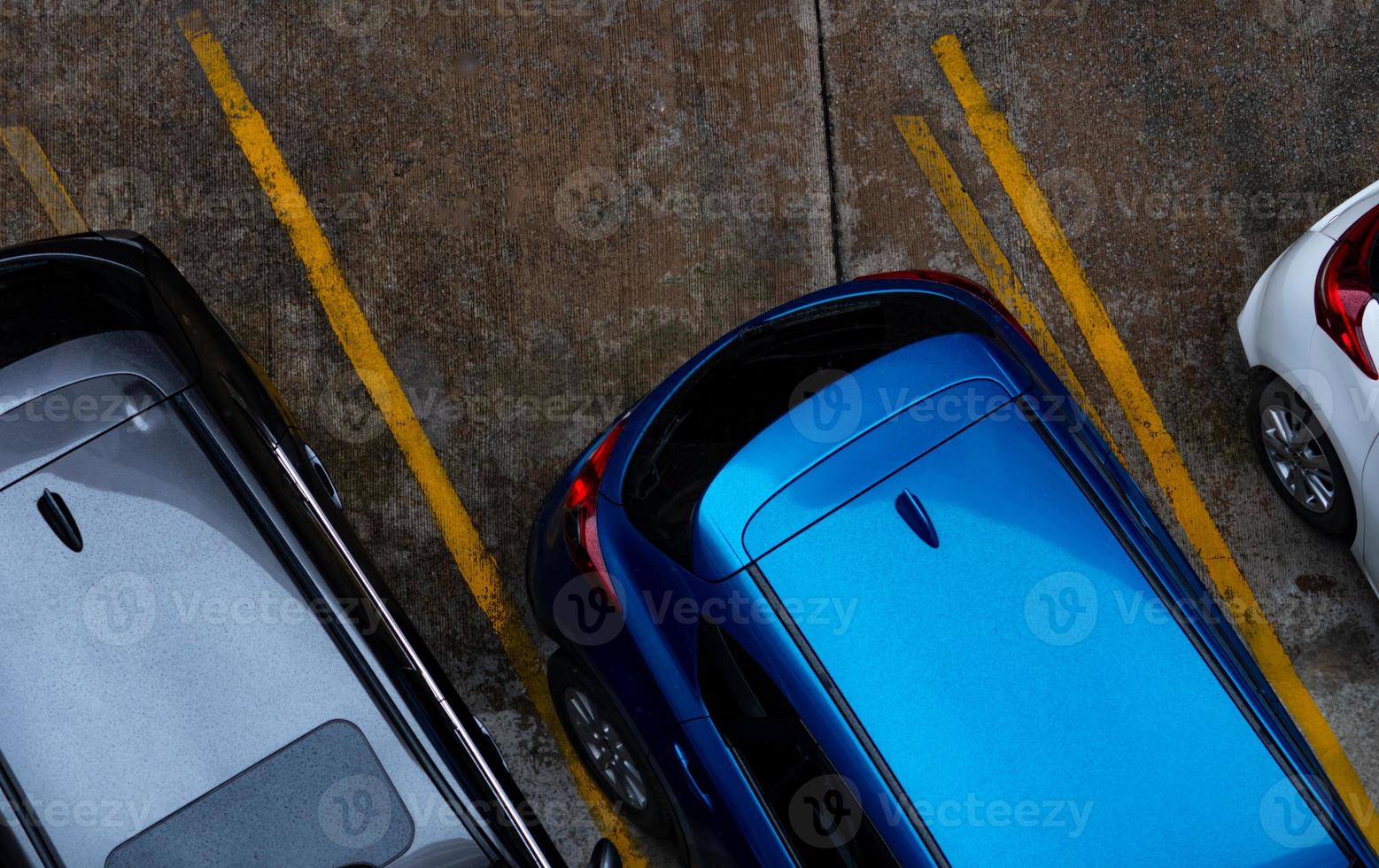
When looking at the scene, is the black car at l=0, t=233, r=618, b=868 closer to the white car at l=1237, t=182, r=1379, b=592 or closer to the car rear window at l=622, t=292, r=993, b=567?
the car rear window at l=622, t=292, r=993, b=567

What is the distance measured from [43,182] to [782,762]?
12.9ft

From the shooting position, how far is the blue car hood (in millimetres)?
2623

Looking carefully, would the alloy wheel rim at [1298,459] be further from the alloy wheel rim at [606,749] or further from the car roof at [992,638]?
the alloy wheel rim at [606,749]

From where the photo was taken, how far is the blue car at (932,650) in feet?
8.64

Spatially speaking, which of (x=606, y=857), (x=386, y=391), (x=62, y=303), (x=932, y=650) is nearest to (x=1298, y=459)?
(x=932, y=650)

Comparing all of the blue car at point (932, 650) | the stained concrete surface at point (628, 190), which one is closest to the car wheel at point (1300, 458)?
the stained concrete surface at point (628, 190)

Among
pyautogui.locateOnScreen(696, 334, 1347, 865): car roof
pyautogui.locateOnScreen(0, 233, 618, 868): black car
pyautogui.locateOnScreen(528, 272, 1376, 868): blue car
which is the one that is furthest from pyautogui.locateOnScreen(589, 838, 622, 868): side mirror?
pyautogui.locateOnScreen(696, 334, 1347, 865): car roof

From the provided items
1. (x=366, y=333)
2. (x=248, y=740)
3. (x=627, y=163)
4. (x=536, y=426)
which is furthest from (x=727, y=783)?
(x=627, y=163)

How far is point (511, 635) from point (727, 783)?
147cm

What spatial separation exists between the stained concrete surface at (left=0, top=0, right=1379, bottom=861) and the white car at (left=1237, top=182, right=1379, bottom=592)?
0.24m

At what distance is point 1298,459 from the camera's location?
13.4 feet

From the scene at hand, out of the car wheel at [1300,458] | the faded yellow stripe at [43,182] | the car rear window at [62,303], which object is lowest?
the car wheel at [1300,458]

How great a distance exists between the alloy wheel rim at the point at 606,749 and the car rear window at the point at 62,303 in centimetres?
190

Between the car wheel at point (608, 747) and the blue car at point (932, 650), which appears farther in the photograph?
the car wheel at point (608, 747)
